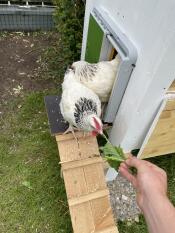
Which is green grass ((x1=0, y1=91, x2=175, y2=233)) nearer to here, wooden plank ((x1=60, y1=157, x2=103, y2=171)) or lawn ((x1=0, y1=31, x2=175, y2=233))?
lawn ((x1=0, y1=31, x2=175, y2=233))

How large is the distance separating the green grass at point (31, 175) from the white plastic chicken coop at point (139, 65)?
2.27 feet

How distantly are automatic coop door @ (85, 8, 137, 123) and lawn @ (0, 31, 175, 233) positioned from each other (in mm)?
806

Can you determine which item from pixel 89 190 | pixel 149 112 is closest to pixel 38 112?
pixel 89 190

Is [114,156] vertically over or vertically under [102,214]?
over

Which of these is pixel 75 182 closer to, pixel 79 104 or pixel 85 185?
pixel 85 185

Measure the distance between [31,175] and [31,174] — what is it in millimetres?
10

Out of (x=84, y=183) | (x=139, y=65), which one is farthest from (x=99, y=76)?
(x=84, y=183)

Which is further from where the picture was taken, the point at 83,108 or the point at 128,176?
the point at 83,108

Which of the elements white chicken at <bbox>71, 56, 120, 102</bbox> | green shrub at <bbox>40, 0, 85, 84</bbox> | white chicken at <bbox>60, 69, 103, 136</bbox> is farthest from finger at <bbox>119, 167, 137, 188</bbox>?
green shrub at <bbox>40, 0, 85, 84</bbox>

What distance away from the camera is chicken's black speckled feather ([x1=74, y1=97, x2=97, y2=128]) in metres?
2.31

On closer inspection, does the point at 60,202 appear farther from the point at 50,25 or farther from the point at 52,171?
the point at 50,25

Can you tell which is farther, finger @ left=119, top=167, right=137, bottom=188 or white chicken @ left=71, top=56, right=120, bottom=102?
white chicken @ left=71, top=56, right=120, bottom=102

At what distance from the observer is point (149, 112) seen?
223cm

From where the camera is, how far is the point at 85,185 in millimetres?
2439
